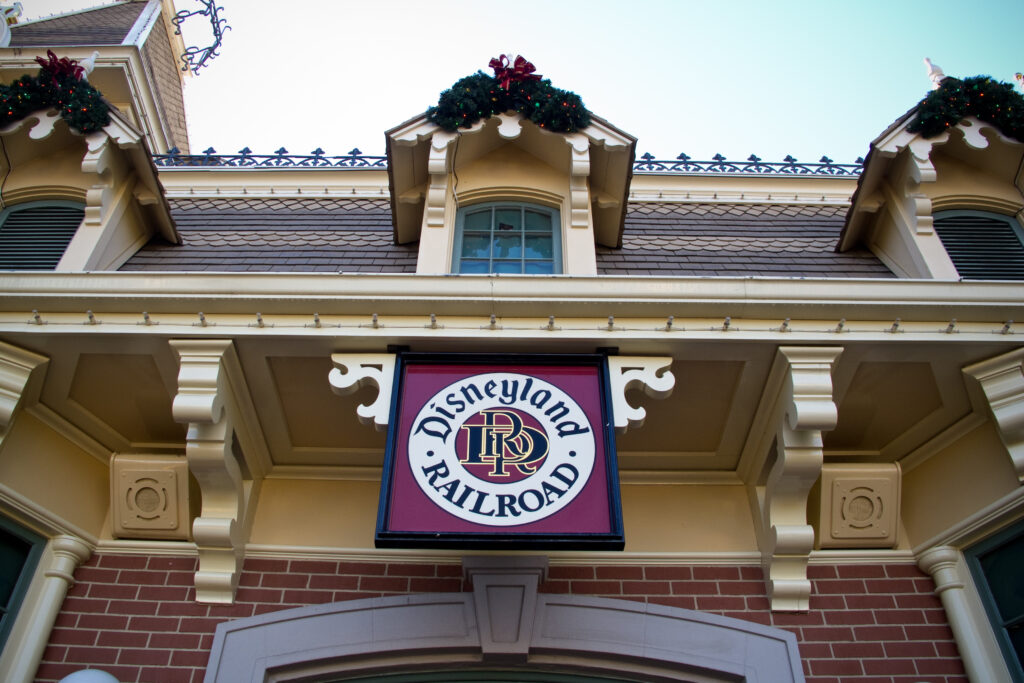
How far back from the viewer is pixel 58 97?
21.3 ft

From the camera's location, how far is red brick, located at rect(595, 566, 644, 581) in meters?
4.98

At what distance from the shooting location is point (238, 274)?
192 inches

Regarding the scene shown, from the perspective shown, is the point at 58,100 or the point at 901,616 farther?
the point at 58,100

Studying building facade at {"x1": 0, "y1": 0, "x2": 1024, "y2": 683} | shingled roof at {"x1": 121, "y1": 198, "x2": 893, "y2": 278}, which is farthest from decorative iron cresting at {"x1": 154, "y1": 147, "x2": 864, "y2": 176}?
building facade at {"x1": 0, "y1": 0, "x2": 1024, "y2": 683}

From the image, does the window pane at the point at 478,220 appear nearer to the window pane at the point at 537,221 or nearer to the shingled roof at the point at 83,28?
the window pane at the point at 537,221

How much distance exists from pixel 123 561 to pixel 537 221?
3.99m

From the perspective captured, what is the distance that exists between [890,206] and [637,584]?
3.91 metres

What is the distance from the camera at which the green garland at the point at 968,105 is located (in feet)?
20.7

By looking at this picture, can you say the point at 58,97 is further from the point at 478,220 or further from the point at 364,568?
the point at 364,568

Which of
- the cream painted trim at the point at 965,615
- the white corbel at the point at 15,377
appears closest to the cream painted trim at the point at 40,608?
the white corbel at the point at 15,377

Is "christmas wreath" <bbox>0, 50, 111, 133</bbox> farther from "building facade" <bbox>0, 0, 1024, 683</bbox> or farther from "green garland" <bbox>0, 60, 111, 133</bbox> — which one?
"building facade" <bbox>0, 0, 1024, 683</bbox>

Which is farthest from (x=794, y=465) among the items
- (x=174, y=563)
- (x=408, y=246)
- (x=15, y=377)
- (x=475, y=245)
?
(x=15, y=377)

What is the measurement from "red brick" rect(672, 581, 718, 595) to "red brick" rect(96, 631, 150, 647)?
10.6 feet

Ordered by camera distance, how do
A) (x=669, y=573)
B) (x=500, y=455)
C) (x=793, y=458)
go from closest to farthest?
1. (x=500, y=455)
2. (x=793, y=458)
3. (x=669, y=573)
